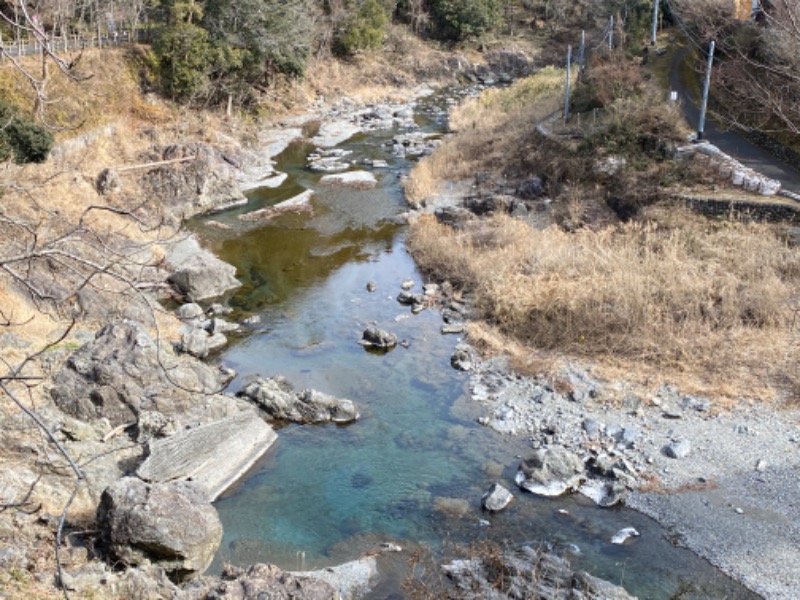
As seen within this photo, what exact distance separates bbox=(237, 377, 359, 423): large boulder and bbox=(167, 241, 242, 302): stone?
5.67m

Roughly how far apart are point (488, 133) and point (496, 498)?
21.7m

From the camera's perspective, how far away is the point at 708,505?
10945 millimetres

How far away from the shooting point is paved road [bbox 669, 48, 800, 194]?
20.2m

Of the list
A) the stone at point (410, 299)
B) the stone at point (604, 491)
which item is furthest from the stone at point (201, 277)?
the stone at point (604, 491)

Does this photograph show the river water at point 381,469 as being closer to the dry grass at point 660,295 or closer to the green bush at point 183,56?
the dry grass at point 660,295

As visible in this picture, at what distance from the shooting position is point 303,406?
13.7 metres

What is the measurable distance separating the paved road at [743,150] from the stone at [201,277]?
15313 millimetres

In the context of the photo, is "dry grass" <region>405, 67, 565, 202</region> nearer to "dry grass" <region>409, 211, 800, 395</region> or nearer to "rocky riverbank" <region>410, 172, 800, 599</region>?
"dry grass" <region>409, 211, 800, 395</region>

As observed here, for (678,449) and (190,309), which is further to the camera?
(190,309)

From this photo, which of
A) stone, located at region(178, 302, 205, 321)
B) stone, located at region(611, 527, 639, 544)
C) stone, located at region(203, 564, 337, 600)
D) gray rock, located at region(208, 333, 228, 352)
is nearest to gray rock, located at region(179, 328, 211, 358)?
gray rock, located at region(208, 333, 228, 352)

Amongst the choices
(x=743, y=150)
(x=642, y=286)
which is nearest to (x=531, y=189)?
(x=743, y=150)

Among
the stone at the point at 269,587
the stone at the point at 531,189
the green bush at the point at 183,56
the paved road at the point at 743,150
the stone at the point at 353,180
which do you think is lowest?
the stone at the point at 353,180

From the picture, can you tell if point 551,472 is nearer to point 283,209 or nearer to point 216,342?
point 216,342

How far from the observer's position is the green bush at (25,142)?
19.0 metres
